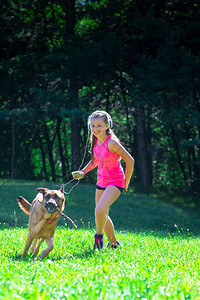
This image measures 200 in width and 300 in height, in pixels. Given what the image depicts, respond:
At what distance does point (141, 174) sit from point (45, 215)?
11.9m

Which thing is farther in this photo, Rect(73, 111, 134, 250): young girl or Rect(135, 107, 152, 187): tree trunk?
Rect(135, 107, 152, 187): tree trunk

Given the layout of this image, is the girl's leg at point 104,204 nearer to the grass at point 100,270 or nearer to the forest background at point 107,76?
the grass at point 100,270

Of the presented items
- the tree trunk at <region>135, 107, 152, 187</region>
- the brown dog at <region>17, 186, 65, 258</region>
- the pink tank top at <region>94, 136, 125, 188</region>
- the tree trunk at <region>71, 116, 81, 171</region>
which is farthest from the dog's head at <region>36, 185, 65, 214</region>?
the tree trunk at <region>71, 116, 81, 171</region>

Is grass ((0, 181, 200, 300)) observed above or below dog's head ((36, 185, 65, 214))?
below

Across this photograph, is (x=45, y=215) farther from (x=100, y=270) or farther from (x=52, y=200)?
(x=100, y=270)

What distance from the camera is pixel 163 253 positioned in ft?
18.9

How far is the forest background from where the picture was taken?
1398cm

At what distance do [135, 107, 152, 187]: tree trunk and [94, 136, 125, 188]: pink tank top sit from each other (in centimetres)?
994

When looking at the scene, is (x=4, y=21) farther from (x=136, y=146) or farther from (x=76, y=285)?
(x=76, y=285)

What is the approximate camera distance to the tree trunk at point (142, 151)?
15.9 meters

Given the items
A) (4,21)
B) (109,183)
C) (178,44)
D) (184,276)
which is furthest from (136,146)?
(184,276)

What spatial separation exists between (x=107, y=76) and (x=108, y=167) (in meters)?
11.0

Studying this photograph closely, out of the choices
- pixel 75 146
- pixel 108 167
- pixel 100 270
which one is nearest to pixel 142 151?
pixel 75 146

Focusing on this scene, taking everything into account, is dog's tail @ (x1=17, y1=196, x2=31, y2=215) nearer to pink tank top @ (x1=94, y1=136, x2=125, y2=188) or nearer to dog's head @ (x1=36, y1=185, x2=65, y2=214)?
dog's head @ (x1=36, y1=185, x2=65, y2=214)
